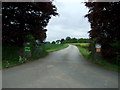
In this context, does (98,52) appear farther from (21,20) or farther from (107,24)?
(21,20)

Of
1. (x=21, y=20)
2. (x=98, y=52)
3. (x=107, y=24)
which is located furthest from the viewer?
(x=21, y=20)

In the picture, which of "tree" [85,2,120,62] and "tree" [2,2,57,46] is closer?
"tree" [85,2,120,62]

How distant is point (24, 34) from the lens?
356 inches

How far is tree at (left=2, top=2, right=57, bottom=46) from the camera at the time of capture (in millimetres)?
8500

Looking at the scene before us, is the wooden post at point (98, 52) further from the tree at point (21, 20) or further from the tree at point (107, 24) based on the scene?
the tree at point (21, 20)

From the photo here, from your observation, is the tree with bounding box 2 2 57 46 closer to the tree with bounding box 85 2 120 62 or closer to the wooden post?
the tree with bounding box 85 2 120 62

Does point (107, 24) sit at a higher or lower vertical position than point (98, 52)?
higher

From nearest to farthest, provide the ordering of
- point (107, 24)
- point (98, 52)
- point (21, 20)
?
point (107, 24) → point (98, 52) → point (21, 20)

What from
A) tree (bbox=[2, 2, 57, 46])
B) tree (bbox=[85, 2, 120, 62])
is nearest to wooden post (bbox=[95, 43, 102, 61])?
tree (bbox=[85, 2, 120, 62])

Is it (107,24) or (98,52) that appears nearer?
(107,24)

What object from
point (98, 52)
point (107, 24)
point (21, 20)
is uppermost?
point (21, 20)

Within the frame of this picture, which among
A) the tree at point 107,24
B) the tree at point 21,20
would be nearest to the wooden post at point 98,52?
the tree at point 107,24

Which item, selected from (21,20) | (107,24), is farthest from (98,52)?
(21,20)

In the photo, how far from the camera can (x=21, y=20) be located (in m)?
9.05
